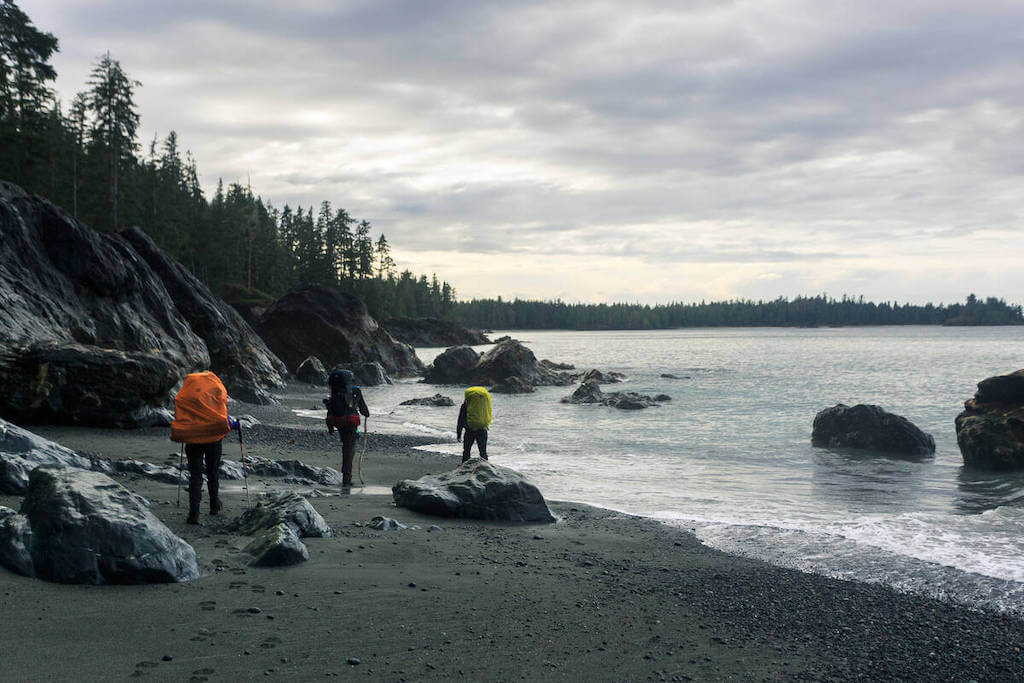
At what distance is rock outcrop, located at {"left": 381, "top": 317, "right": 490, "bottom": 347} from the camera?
412 ft

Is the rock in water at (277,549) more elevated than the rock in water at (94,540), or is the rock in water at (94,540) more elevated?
the rock in water at (94,540)

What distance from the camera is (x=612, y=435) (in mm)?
26031

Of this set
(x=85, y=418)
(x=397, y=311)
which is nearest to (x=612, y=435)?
→ (x=85, y=418)

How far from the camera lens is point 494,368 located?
4831 centimetres

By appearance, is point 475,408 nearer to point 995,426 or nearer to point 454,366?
point 995,426

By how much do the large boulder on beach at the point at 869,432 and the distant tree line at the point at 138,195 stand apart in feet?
137

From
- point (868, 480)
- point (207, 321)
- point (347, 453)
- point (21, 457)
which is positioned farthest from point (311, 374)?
point (21, 457)

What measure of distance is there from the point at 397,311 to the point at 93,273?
384ft

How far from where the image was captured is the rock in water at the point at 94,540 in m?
6.02

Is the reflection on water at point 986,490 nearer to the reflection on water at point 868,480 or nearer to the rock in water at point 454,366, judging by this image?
the reflection on water at point 868,480

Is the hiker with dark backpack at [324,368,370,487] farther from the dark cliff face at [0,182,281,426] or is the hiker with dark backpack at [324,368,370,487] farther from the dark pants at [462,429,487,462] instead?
the dark cliff face at [0,182,281,426]

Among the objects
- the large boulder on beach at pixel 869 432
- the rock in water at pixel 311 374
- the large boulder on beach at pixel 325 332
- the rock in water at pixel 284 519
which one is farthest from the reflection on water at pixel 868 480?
the large boulder on beach at pixel 325 332

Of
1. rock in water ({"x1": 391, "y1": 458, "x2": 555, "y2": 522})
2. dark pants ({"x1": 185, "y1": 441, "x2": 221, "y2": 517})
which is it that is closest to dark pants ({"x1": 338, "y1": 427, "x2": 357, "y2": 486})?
rock in water ({"x1": 391, "y1": 458, "x2": 555, "y2": 522})

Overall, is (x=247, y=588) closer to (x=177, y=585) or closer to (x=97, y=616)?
(x=177, y=585)
